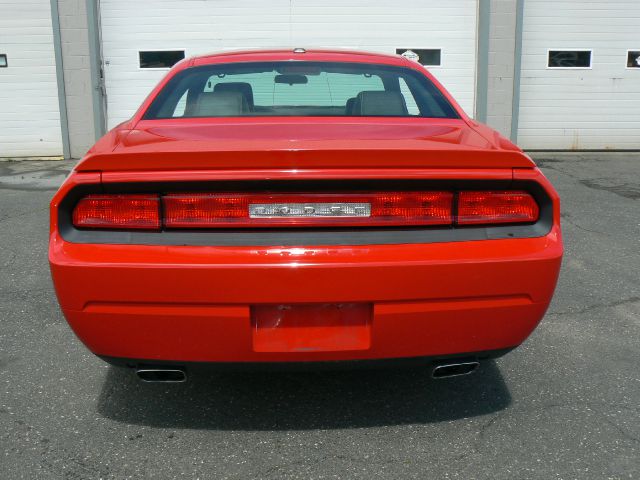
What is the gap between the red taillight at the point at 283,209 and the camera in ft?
7.82

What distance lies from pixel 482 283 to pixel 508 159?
46 centimetres

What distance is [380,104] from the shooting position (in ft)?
11.0

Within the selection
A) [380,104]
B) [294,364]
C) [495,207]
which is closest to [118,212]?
[294,364]

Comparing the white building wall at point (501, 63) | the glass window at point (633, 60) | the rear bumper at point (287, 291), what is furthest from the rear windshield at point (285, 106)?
the glass window at point (633, 60)

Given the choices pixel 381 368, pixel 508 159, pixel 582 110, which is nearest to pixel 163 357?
pixel 381 368

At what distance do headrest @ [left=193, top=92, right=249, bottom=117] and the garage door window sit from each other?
30.4 ft

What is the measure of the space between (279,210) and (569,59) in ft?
33.7

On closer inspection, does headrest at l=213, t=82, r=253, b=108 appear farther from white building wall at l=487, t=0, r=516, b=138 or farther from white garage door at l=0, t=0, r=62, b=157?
white garage door at l=0, t=0, r=62, b=157

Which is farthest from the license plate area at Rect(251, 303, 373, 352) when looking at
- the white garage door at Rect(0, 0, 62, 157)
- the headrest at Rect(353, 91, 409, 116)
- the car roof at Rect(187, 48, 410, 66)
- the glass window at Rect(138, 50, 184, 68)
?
the white garage door at Rect(0, 0, 62, 157)

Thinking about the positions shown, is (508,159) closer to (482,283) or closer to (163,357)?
(482,283)

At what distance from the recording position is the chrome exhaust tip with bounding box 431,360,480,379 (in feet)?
8.41

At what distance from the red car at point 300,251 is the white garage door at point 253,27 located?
893 centimetres

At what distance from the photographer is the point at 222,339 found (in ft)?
7.82

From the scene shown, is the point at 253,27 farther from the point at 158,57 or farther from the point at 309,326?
the point at 309,326
